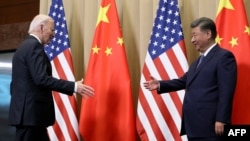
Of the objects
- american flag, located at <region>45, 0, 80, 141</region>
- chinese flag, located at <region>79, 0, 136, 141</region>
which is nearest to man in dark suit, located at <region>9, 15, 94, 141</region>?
chinese flag, located at <region>79, 0, 136, 141</region>

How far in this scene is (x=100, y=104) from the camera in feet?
11.9


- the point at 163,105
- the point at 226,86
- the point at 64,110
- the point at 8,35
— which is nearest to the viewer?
the point at 226,86

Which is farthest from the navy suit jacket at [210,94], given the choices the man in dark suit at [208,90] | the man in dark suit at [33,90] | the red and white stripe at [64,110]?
the red and white stripe at [64,110]

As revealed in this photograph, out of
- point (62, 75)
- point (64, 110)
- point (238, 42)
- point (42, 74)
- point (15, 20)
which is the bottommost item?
point (64, 110)

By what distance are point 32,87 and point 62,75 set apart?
0.94m

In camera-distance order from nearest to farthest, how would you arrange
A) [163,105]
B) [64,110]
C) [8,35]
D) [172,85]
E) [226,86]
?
[226,86], [172,85], [163,105], [64,110], [8,35]

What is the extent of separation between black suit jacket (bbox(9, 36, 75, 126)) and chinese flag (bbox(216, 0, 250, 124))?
3.99ft

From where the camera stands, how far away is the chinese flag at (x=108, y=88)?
357 cm

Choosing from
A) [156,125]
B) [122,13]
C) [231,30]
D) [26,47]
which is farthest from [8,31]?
[231,30]

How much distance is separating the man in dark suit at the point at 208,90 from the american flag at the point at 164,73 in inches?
20.9

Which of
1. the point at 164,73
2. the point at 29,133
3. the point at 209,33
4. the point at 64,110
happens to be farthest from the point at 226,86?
the point at 64,110

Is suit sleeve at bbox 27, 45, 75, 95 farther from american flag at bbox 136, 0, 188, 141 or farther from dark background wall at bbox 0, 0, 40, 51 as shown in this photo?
dark background wall at bbox 0, 0, 40, 51

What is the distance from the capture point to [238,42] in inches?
127

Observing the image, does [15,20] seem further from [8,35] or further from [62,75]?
[62,75]
